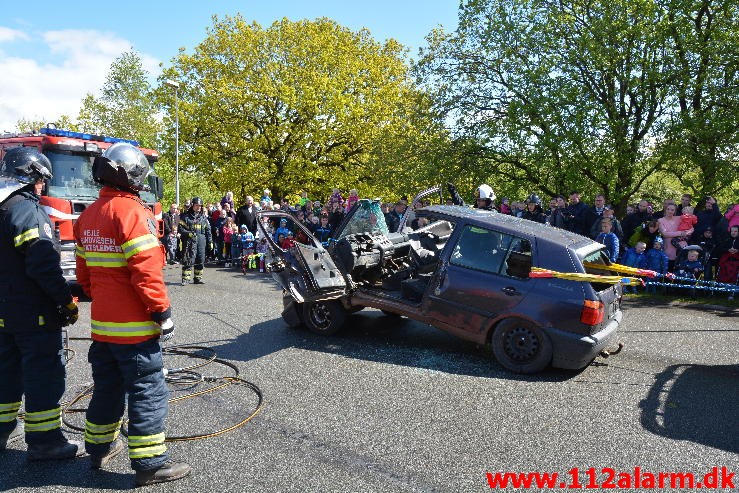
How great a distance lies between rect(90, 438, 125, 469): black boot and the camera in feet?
12.3

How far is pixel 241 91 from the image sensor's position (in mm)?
26875

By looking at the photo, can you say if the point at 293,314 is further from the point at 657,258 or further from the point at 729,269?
the point at 729,269

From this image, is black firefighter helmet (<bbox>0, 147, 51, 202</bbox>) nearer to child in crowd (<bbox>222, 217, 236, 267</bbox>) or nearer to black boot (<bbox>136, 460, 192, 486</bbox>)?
black boot (<bbox>136, 460, 192, 486</bbox>)

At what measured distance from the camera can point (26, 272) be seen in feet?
12.5

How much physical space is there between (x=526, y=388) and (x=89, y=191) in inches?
337

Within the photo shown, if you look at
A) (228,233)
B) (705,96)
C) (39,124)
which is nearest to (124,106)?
(39,124)

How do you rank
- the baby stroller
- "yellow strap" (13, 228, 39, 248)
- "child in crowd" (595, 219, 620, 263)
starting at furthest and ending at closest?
the baby stroller
"child in crowd" (595, 219, 620, 263)
"yellow strap" (13, 228, 39, 248)

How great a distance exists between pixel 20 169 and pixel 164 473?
2354 mm

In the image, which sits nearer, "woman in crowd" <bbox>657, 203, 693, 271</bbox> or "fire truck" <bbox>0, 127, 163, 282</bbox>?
"fire truck" <bbox>0, 127, 163, 282</bbox>

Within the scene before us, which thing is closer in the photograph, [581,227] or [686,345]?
[686,345]

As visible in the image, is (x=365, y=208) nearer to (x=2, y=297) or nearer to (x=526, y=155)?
(x=2, y=297)

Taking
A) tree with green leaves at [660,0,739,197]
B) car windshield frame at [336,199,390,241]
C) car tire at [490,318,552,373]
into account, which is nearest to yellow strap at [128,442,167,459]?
car tire at [490,318,552,373]

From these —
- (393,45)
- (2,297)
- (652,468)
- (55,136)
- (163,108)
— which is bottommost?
(652,468)

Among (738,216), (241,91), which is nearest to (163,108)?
(241,91)
